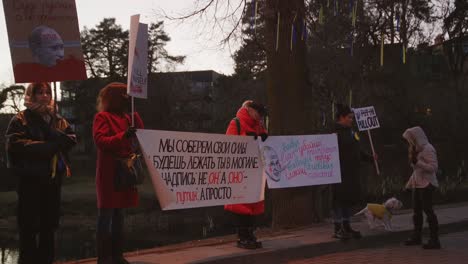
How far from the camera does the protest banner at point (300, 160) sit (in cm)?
830

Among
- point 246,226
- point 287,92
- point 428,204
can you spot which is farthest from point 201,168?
point 428,204

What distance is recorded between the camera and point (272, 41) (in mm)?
9625

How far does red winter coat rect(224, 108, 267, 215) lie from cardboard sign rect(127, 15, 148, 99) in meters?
1.80

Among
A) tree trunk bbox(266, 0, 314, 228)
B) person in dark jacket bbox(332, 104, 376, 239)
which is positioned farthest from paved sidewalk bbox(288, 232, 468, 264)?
tree trunk bbox(266, 0, 314, 228)

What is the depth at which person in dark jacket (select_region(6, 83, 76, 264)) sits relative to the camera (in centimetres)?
521

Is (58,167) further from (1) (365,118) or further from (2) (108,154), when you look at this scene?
(1) (365,118)

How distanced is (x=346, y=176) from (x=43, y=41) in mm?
4640

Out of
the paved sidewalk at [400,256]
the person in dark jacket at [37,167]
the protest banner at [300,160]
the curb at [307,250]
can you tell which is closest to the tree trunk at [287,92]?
the protest banner at [300,160]

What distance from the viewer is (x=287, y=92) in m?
9.51

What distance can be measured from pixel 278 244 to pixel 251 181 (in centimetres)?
93

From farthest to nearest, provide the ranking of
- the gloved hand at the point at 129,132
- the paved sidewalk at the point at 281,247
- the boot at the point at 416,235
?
the boot at the point at 416,235, the paved sidewalk at the point at 281,247, the gloved hand at the point at 129,132

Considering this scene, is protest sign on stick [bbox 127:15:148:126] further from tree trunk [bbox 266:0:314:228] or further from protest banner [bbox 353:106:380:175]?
protest banner [bbox 353:106:380:175]

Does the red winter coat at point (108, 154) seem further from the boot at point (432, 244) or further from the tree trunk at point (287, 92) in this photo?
the boot at point (432, 244)

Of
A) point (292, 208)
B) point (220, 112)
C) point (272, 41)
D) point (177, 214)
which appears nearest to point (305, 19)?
point (272, 41)
